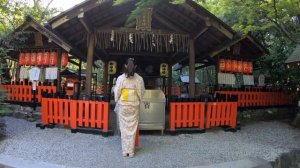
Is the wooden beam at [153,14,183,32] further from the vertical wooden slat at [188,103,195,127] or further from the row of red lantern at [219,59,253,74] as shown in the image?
the row of red lantern at [219,59,253,74]

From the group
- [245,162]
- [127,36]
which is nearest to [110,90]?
[127,36]

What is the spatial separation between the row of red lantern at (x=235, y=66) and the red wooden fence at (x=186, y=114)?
4.15 meters

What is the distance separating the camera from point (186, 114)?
32.6ft

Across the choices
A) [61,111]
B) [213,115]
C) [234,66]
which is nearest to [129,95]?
[61,111]

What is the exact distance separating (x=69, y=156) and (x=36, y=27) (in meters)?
7.10

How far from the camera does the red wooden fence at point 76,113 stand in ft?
30.4

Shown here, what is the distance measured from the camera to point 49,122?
32.9 feet

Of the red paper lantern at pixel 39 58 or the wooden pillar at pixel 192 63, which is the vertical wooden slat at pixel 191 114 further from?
the red paper lantern at pixel 39 58

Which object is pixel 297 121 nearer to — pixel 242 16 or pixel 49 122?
pixel 242 16

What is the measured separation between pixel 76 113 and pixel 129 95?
277 cm

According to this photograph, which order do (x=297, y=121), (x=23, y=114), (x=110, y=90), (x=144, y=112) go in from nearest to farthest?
(x=144, y=112)
(x=23, y=114)
(x=297, y=121)
(x=110, y=90)

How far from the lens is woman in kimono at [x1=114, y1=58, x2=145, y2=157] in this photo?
291 inches

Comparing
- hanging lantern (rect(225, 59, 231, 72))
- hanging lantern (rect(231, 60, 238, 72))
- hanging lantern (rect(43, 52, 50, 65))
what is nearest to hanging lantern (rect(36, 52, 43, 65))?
hanging lantern (rect(43, 52, 50, 65))

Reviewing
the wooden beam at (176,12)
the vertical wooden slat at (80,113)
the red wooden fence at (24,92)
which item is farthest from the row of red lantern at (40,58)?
the wooden beam at (176,12)
